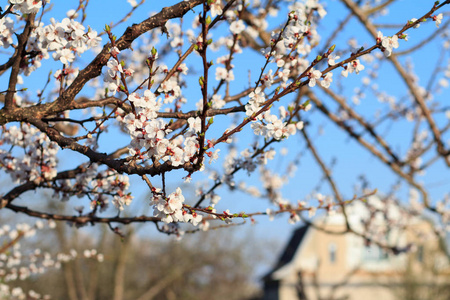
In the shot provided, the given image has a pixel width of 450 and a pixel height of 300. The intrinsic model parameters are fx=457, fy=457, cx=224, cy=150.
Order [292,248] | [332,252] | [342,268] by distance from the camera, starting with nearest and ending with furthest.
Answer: [342,268] → [332,252] → [292,248]

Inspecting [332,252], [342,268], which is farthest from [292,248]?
[342,268]

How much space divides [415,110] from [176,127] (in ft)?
21.4

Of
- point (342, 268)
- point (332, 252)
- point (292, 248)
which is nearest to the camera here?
point (342, 268)

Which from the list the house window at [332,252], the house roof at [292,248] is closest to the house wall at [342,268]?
the house window at [332,252]

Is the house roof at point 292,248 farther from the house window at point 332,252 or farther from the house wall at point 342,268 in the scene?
the house window at point 332,252

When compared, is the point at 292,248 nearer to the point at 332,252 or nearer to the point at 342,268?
the point at 332,252

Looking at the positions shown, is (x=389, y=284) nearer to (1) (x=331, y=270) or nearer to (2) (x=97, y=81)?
(1) (x=331, y=270)

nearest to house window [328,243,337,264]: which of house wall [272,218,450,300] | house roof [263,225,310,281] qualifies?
house wall [272,218,450,300]

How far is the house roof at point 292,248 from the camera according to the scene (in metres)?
23.8

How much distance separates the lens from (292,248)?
24875mm

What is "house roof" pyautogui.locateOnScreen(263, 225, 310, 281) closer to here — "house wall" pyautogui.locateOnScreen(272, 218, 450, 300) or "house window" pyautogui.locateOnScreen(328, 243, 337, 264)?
"house wall" pyautogui.locateOnScreen(272, 218, 450, 300)

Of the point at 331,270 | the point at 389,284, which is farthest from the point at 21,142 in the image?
the point at 331,270

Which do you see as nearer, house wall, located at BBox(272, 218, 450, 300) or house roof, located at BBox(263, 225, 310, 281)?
house wall, located at BBox(272, 218, 450, 300)

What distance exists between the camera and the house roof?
23.8 metres
